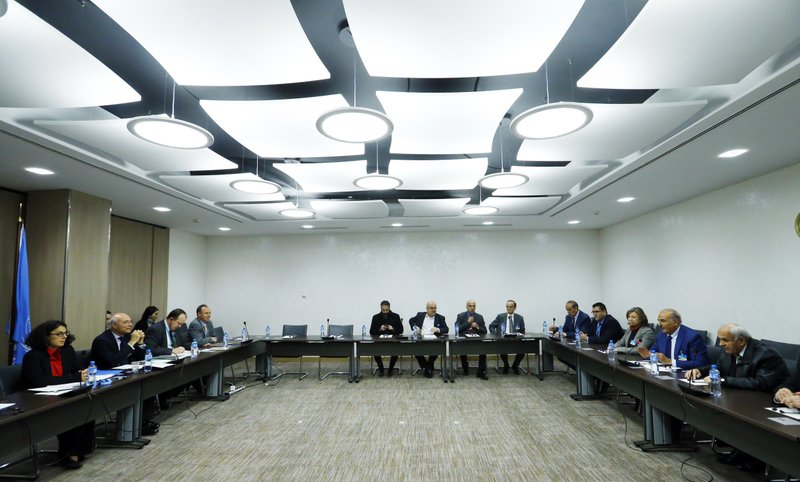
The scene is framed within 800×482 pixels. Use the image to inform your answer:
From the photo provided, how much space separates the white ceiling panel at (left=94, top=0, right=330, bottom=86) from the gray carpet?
328cm

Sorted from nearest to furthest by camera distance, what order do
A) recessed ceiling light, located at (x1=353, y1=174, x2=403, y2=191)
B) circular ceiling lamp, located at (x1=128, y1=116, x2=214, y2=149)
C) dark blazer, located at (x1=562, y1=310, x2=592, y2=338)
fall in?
1. circular ceiling lamp, located at (x1=128, y1=116, x2=214, y2=149)
2. recessed ceiling light, located at (x1=353, y1=174, x2=403, y2=191)
3. dark blazer, located at (x1=562, y1=310, x2=592, y2=338)

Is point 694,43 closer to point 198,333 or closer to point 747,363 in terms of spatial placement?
point 747,363

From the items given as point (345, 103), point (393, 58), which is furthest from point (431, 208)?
point (393, 58)

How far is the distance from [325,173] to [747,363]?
15.5ft

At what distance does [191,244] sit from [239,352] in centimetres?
423

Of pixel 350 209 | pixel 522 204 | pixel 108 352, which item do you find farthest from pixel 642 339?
pixel 108 352

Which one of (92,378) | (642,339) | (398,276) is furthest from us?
(398,276)

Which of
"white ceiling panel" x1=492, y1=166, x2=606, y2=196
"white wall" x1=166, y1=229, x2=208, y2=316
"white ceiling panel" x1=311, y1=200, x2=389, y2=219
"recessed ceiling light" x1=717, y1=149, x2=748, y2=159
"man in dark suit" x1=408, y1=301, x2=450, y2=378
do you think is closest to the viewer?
"recessed ceiling light" x1=717, y1=149, x2=748, y2=159

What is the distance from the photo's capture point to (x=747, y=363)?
3453 millimetres

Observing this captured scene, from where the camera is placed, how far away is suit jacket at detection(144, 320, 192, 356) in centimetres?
526

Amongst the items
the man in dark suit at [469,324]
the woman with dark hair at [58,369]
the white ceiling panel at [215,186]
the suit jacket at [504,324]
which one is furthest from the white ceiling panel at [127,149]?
the suit jacket at [504,324]

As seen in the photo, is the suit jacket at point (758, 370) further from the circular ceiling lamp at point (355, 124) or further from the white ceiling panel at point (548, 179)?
the circular ceiling lamp at point (355, 124)

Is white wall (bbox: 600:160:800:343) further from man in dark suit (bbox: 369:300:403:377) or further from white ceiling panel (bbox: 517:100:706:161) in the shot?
man in dark suit (bbox: 369:300:403:377)

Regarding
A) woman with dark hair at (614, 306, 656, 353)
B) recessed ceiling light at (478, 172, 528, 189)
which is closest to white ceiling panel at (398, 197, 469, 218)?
recessed ceiling light at (478, 172, 528, 189)
